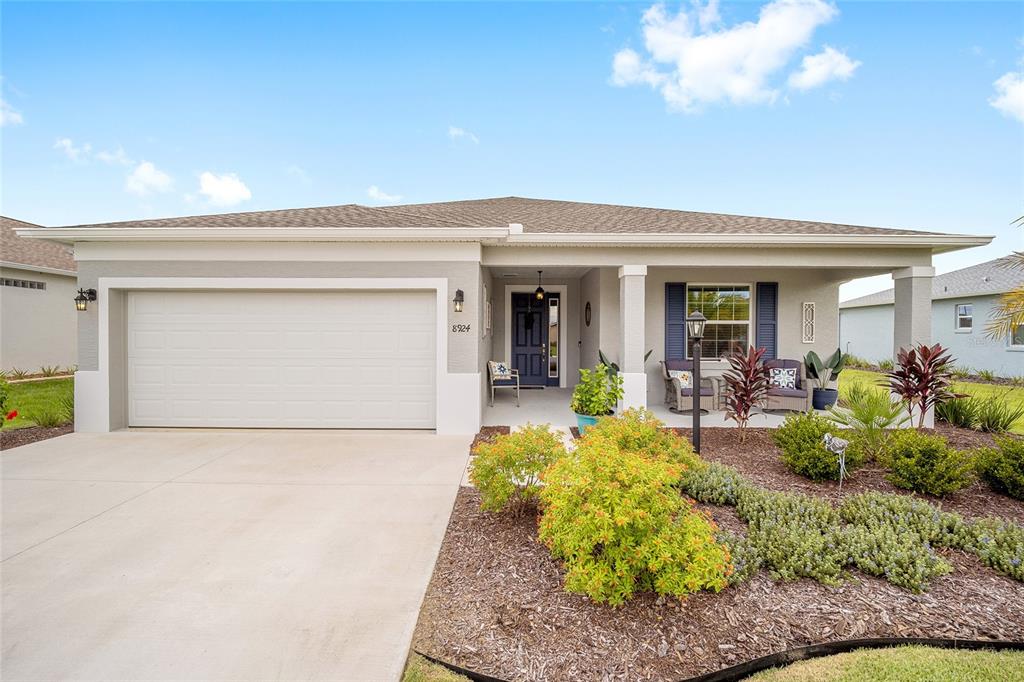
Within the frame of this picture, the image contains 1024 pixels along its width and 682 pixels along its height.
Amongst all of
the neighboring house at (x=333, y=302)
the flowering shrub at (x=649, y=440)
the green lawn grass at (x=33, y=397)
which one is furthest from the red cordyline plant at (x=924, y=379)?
the green lawn grass at (x=33, y=397)

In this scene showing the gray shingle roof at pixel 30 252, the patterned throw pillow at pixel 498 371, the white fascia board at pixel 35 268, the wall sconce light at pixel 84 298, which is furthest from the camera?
the gray shingle roof at pixel 30 252

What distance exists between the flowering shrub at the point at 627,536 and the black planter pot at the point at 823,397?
298 inches

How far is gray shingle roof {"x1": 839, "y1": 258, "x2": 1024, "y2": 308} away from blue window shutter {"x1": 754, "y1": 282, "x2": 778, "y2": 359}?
9430 millimetres

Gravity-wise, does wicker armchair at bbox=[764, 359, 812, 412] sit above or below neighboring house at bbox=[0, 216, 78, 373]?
below

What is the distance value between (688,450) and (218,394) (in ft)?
22.7

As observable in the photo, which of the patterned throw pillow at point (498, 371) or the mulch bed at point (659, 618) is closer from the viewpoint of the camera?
the mulch bed at point (659, 618)

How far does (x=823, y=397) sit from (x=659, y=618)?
26.5 feet

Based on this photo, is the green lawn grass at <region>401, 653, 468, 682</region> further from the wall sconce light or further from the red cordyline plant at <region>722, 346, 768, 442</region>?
the wall sconce light

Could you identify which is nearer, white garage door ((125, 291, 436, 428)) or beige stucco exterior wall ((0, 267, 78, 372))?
white garage door ((125, 291, 436, 428))

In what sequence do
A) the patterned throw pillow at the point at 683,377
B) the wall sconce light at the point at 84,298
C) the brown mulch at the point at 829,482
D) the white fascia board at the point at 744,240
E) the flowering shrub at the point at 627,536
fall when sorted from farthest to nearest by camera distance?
1. the patterned throw pillow at the point at 683,377
2. the white fascia board at the point at 744,240
3. the wall sconce light at the point at 84,298
4. the brown mulch at the point at 829,482
5. the flowering shrub at the point at 627,536

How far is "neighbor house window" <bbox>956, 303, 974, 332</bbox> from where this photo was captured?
49.2ft

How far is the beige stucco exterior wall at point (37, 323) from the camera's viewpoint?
10789 millimetres

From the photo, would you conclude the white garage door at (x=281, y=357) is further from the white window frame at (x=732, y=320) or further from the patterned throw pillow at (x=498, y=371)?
the white window frame at (x=732, y=320)

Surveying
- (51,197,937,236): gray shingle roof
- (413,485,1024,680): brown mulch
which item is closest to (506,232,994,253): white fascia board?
(51,197,937,236): gray shingle roof
